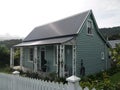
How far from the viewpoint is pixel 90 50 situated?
72.1 feet

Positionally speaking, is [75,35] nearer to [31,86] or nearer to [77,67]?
[77,67]

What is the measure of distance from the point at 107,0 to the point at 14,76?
926 centimetres

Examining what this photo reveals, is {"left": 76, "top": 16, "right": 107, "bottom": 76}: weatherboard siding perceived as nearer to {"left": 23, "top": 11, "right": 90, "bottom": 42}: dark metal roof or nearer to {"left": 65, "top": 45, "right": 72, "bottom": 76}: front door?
{"left": 23, "top": 11, "right": 90, "bottom": 42}: dark metal roof

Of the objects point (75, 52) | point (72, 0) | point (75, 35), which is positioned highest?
point (72, 0)

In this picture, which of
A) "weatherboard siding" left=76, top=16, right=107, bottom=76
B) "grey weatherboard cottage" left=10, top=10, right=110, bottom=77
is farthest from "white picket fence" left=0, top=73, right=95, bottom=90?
"weatherboard siding" left=76, top=16, right=107, bottom=76

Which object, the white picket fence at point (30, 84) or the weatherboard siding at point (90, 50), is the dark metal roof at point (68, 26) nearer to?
the weatherboard siding at point (90, 50)

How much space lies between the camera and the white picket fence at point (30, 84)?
5359 mm

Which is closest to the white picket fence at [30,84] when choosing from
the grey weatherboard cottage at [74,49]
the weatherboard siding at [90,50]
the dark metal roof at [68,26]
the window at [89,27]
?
the grey weatherboard cottage at [74,49]

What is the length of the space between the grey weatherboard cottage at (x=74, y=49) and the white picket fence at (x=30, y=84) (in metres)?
9.62

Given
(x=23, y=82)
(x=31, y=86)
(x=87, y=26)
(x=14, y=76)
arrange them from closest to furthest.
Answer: (x=31, y=86) < (x=23, y=82) < (x=14, y=76) < (x=87, y=26)

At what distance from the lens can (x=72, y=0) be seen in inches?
562

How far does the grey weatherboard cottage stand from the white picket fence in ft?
31.6

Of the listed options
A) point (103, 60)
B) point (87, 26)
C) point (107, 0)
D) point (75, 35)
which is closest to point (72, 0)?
point (107, 0)

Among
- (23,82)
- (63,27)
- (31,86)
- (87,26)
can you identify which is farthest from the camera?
(63,27)
